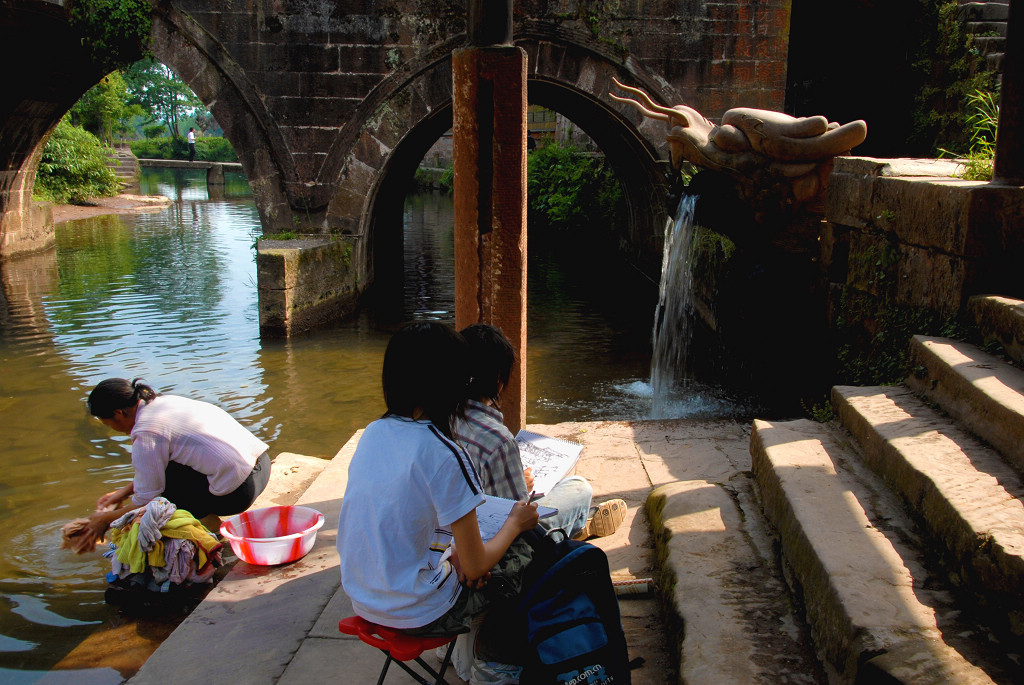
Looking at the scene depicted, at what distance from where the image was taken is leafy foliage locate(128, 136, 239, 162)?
47.8 m

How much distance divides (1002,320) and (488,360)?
7.15 ft

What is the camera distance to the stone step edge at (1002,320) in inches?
129

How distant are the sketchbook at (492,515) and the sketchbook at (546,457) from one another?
0.93 meters

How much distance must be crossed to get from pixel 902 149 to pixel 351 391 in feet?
26.9

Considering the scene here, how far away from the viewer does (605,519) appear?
342cm

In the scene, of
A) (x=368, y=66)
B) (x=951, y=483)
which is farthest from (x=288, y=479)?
(x=368, y=66)

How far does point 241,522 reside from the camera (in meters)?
3.83

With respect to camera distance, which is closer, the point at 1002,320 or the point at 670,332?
the point at 1002,320

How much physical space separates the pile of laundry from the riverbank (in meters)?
17.1

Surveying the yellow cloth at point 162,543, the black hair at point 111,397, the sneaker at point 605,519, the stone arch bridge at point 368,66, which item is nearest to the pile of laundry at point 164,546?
the yellow cloth at point 162,543

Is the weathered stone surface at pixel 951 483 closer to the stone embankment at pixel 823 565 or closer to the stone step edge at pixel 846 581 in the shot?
the stone embankment at pixel 823 565

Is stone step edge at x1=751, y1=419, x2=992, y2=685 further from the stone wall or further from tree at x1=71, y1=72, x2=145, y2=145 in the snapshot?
tree at x1=71, y1=72, x2=145, y2=145

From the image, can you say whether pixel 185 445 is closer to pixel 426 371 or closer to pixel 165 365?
pixel 426 371

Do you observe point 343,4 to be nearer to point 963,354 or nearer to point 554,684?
point 963,354
